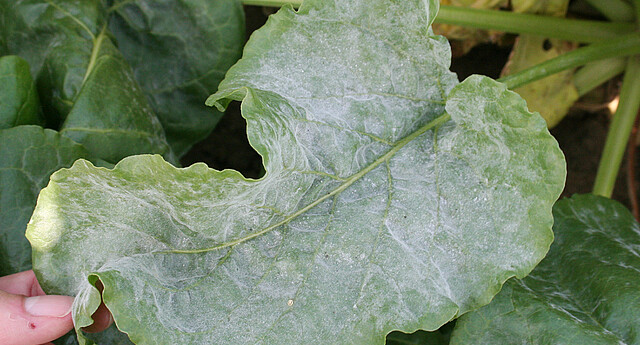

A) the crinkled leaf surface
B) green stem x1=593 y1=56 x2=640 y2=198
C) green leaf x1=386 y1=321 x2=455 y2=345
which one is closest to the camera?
the crinkled leaf surface

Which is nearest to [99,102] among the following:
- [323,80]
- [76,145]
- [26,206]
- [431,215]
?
[76,145]

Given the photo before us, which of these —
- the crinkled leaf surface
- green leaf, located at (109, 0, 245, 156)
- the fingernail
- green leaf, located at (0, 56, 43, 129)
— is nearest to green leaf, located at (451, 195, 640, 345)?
the crinkled leaf surface

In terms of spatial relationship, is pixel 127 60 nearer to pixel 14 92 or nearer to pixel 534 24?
pixel 14 92

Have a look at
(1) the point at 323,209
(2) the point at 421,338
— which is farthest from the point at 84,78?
(2) the point at 421,338

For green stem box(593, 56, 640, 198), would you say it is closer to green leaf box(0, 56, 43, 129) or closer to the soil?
the soil

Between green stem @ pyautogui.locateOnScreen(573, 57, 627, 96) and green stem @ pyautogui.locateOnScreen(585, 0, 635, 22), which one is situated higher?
green stem @ pyautogui.locateOnScreen(585, 0, 635, 22)

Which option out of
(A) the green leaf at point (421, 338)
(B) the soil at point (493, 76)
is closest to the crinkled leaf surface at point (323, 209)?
(A) the green leaf at point (421, 338)

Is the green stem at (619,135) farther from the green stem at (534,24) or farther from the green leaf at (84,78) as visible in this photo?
the green leaf at (84,78)
